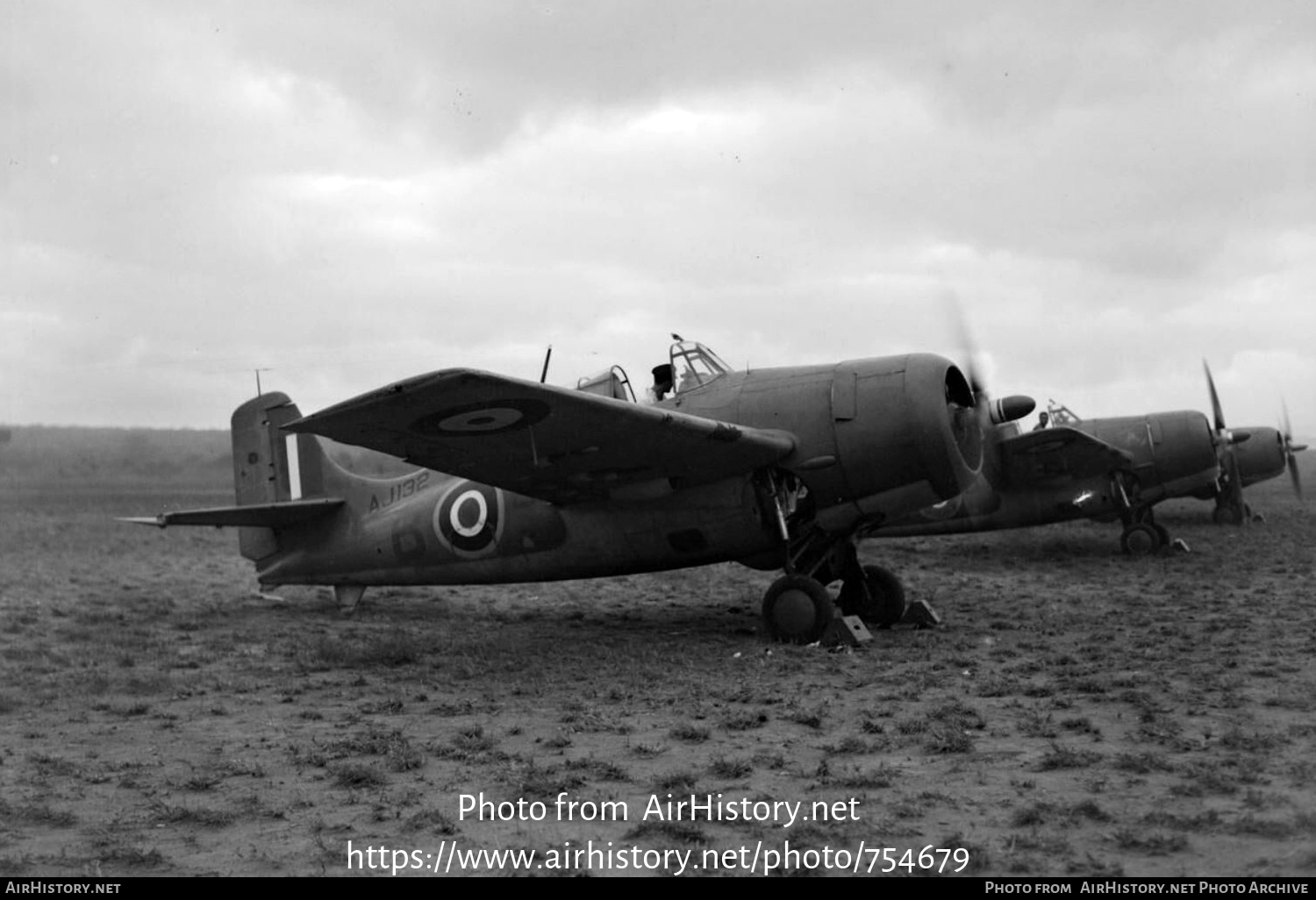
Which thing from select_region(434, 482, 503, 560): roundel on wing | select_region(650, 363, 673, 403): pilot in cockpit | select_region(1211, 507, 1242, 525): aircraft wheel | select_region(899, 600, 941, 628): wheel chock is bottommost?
select_region(1211, 507, 1242, 525): aircraft wheel

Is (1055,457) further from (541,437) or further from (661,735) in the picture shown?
(661,735)

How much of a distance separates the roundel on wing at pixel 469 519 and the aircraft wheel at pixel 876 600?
3.36 meters

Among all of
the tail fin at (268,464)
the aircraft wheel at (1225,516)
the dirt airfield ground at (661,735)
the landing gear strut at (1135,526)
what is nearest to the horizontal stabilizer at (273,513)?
the tail fin at (268,464)

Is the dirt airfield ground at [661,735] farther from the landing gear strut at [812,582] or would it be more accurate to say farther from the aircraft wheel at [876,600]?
the aircraft wheel at [876,600]

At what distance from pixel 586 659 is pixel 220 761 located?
322 cm

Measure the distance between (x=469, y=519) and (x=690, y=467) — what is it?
2635 millimetres

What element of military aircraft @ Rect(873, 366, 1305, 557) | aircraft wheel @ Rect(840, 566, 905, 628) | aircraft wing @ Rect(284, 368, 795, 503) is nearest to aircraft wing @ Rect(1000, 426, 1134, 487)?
military aircraft @ Rect(873, 366, 1305, 557)

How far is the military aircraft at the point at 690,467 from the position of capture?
7.42 metres

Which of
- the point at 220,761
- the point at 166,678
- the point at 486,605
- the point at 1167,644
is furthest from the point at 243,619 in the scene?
the point at 1167,644

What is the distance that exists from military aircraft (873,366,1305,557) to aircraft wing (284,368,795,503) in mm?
8621

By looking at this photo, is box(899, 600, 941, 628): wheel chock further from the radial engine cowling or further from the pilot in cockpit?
the pilot in cockpit

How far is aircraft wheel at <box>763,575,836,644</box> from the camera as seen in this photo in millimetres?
8234

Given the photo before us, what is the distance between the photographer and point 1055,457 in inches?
659

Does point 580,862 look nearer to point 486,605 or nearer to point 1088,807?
point 1088,807
